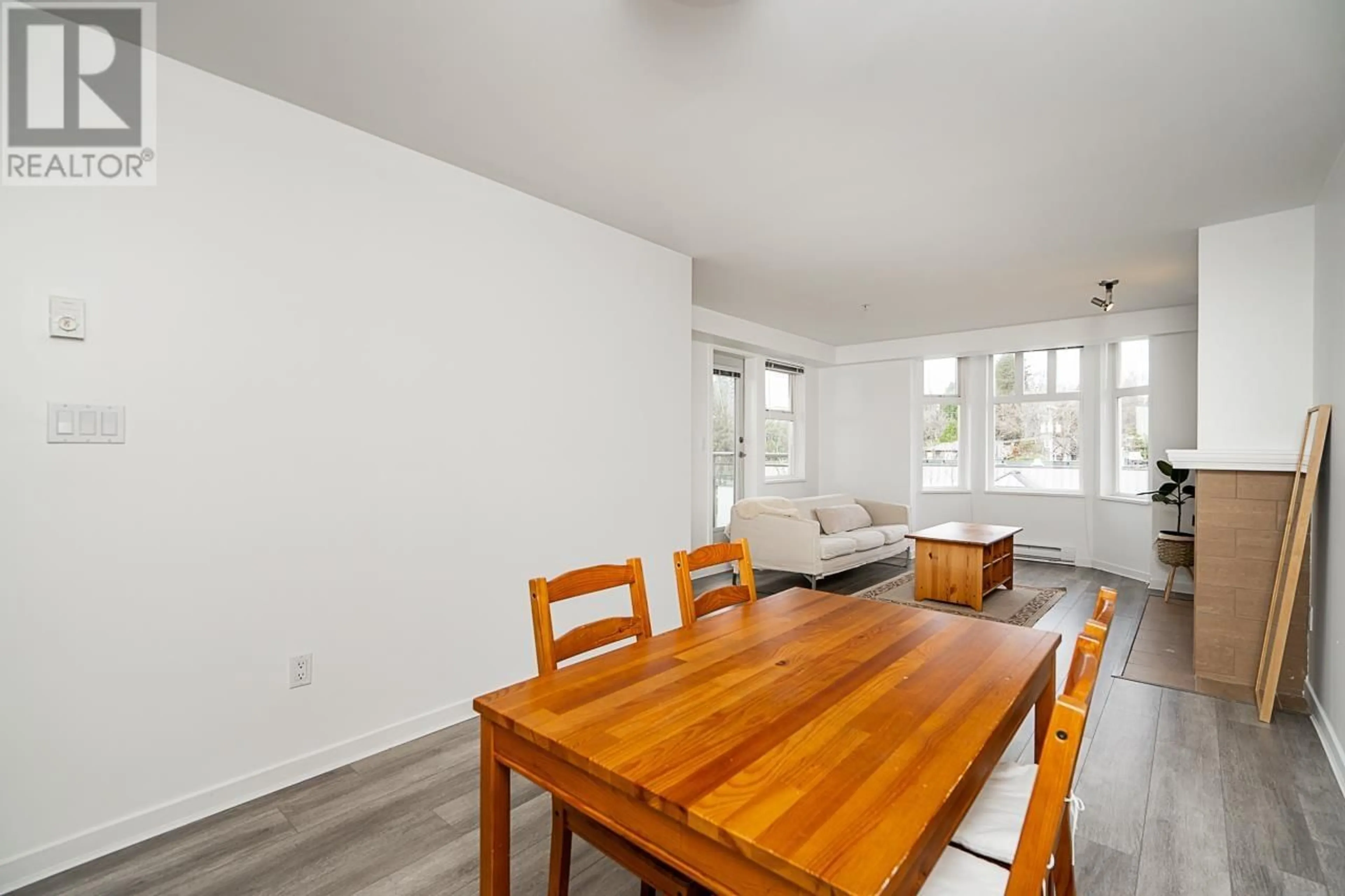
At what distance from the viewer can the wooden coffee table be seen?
4629 mm

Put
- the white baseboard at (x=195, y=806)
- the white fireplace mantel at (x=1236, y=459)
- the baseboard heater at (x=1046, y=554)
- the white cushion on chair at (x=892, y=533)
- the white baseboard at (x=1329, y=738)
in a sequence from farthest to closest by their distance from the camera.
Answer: the baseboard heater at (x=1046, y=554) < the white cushion on chair at (x=892, y=533) < the white fireplace mantel at (x=1236, y=459) < the white baseboard at (x=1329, y=738) < the white baseboard at (x=195, y=806)

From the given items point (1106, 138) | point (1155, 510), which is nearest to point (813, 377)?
point (1155, 510)

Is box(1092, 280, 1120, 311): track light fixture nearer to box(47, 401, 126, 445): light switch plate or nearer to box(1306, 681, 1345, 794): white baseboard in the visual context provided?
box(1306, 681, 1345, 794): white baseboard

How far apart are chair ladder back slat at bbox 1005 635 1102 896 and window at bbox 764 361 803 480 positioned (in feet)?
19.5

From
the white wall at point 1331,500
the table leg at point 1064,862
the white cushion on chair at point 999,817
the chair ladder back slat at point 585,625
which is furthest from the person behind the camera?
the white wall at point 1331,500

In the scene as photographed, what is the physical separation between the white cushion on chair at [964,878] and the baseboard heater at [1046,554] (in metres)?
5.97

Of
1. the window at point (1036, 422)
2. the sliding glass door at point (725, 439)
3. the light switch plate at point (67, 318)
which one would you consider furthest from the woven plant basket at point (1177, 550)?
the light switch plate at point (67, 318)

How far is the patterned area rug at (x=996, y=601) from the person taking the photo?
4.42 metres

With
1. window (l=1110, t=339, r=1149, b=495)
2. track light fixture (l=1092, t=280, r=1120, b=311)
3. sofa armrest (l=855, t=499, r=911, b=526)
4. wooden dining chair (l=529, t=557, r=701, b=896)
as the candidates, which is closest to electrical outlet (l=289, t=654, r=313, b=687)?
wooden dining chair (l=529, t=557, r=701, b=896)

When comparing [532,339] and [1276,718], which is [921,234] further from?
[1276,718]

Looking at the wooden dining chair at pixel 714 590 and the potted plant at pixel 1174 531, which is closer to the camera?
the wooden dining chair at pixel 714 590

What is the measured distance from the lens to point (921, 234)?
12.0ft

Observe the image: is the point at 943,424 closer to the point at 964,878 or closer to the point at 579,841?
the point at 579,841

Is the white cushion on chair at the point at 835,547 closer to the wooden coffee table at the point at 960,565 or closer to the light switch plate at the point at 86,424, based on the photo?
the wooden coffee table at the point at 960,565
